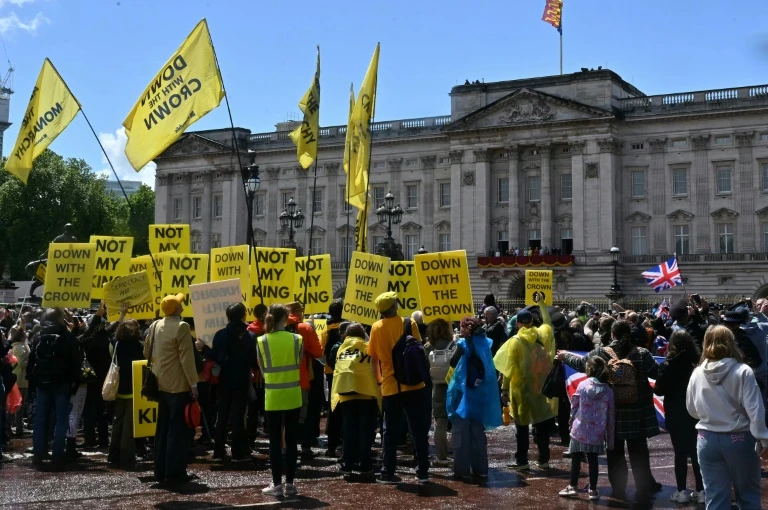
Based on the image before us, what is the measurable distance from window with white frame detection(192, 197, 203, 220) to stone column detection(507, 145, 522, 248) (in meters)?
25.6

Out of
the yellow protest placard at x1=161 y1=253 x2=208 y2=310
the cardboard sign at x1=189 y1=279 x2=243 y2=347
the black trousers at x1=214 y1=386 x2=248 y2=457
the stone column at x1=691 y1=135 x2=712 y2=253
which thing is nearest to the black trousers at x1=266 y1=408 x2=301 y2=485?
the black trousers at x1=214 y1=386 x2=248 y2=457

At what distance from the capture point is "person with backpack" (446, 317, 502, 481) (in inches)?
467

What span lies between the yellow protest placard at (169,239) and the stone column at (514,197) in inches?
1777

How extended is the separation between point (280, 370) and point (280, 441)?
798 mm

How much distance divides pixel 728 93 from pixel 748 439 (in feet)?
178

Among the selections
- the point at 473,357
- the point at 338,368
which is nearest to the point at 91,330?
the point at 338,368

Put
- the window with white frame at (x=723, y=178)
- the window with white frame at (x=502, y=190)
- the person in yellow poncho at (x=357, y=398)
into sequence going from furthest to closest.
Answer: the window with white frame at (x=502, y=190) → the window with white frame at (x=723, y=178) → the person in yellow poncho at (x=357, y=398)

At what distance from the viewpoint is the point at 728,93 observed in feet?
189

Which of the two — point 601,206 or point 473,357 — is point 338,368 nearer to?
point 473,357

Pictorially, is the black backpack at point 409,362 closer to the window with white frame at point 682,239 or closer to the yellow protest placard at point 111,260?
the yellow protest placard at point 111,260

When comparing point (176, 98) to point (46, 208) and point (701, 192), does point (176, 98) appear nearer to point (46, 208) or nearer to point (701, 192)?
point (701, 192)

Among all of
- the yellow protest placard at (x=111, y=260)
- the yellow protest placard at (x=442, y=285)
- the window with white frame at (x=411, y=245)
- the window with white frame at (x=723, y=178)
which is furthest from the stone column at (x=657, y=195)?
the yellow protest placard at (x=442, y=285)

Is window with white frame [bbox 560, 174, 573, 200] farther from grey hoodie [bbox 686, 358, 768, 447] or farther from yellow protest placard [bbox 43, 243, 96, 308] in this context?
grey hoodie [bbox 686, 358, 768, 447]

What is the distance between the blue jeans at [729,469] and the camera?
25.4ft
